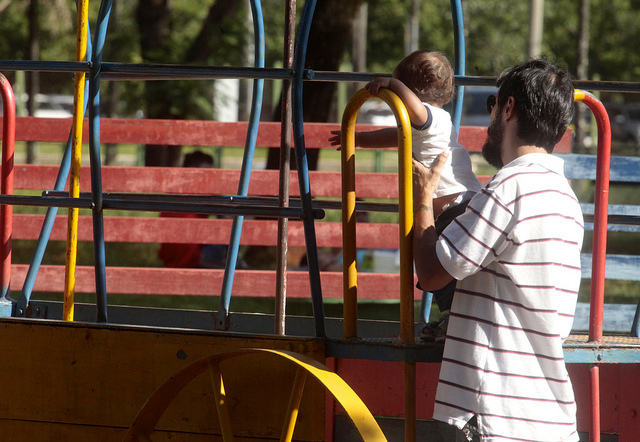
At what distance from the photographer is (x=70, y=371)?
219 cm

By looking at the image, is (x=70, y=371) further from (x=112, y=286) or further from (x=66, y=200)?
(x=112, y=286)

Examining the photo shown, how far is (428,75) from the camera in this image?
2.18 meters

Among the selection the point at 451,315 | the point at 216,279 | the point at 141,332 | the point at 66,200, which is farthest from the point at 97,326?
the point at 216,279

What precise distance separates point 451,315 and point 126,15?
71.7 ft

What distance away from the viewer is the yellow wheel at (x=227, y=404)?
1.84m

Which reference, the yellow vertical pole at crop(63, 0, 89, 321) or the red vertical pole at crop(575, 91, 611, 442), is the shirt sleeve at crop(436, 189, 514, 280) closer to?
the red vertical pole at crop(575, 91, 611, 442)

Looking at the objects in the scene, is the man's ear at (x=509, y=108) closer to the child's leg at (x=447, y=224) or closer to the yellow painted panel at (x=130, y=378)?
the child's leg at (x=447, y=224)

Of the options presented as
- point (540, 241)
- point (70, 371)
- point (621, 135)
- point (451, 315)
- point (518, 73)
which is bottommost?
point (70, 371)

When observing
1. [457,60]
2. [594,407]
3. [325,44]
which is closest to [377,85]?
[594,407]

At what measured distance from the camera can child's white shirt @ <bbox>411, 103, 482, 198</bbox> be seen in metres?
2.08

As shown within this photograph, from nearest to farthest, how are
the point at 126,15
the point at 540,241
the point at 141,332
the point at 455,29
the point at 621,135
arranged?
1. the point at 540,241
2. the point at 141,332
3. the point at 455,29
4. the point at 126,15
5. the point at 621,135

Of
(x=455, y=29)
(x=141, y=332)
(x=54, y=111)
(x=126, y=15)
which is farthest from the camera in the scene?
(x=54, y=111)

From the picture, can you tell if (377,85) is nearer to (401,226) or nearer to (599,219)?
(401,226)

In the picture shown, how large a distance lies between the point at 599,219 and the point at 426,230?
0.66m
